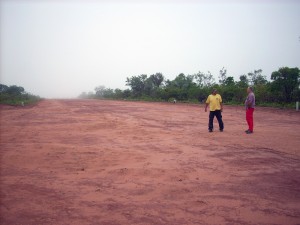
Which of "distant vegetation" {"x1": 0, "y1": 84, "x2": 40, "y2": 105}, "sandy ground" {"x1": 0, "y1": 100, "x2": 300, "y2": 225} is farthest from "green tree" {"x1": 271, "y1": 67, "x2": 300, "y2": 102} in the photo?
"distant vegetation" {"x1": 0, "y1": 84, "x2": 40, "y2": 105}

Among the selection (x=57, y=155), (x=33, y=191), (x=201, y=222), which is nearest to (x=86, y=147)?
(x=57, y=155)

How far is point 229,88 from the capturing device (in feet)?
96.0

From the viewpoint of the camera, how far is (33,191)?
4.29 m

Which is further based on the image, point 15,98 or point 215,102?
point 15,98

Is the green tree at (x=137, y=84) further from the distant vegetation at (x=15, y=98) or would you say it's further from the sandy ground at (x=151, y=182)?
the sandy ground at (x=151, y=182)

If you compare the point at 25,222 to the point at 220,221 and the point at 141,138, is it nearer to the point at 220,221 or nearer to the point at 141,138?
the point at 220,221

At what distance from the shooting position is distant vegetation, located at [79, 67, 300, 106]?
22.4 m

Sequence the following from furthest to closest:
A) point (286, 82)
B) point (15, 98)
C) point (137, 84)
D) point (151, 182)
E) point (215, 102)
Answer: point (137, 84)
point (15, 98)
point (286, 82)
point (215, 102)
point (151, 182)

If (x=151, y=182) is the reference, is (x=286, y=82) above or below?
above

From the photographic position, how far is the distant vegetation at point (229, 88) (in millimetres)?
22422

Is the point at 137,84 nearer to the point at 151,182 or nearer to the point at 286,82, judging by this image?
the point at 286,82

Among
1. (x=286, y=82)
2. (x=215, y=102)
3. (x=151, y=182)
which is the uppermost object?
(x=286, y=82)

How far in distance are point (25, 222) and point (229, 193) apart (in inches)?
116

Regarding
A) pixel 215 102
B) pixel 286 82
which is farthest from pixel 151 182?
pixel 286 82
